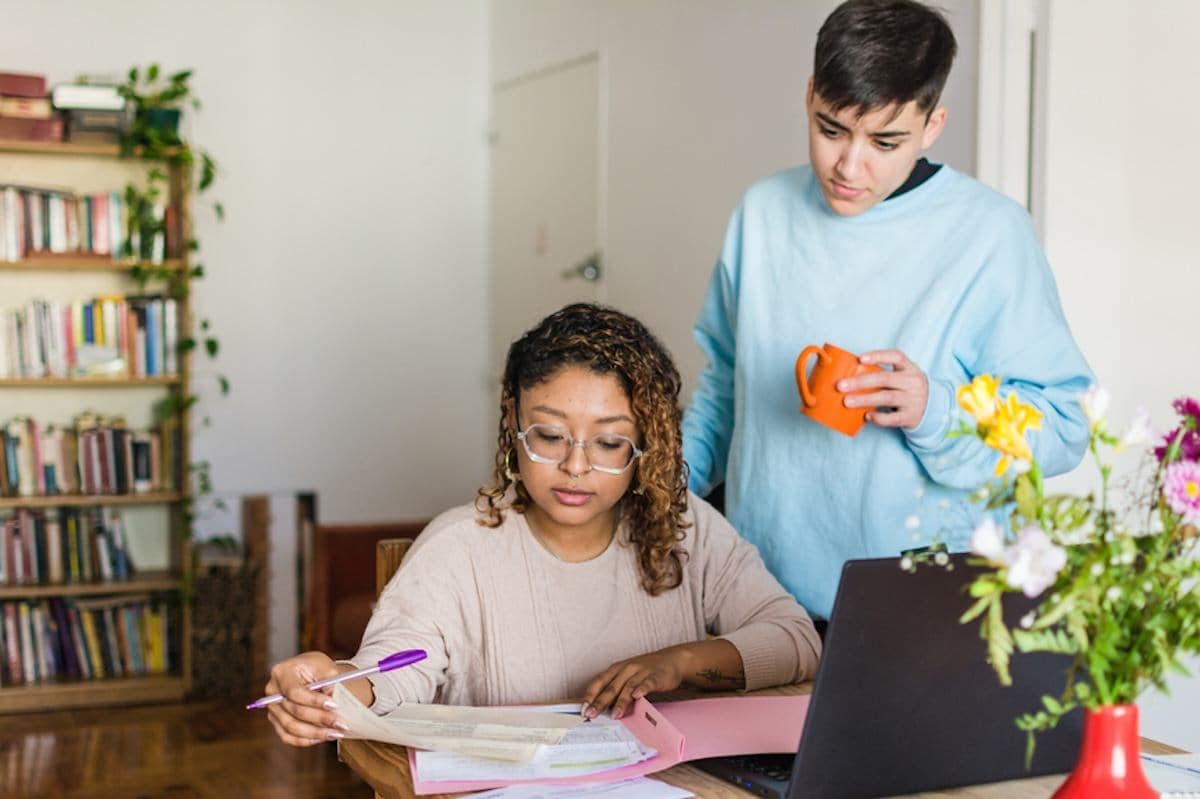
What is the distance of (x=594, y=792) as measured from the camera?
49.7 inches

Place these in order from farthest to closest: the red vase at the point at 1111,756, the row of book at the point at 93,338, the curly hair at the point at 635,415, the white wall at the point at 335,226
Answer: the white wall at the point at 335,226 < the row of book at the point at 93,338 < the curly hair at the point at 635,415 < the red vase at the point at 1111,756

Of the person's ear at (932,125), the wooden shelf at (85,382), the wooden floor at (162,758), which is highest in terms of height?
the person's ear at (932,125)

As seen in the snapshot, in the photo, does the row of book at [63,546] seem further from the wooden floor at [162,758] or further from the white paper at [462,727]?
the white paper at [462,727]

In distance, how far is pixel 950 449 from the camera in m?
1.70

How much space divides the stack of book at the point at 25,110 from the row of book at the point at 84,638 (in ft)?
5.24

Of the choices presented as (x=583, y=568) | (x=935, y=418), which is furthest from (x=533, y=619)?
(x=935, y=418)

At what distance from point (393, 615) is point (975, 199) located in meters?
0.91

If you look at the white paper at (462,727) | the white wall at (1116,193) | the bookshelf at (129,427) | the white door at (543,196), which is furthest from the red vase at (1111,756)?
the bookshelf at (129,427)

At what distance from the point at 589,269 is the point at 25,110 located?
1973 millimetres

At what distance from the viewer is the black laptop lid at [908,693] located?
3.74ft

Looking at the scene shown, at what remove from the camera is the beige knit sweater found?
64.2 inches

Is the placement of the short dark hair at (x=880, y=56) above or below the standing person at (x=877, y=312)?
above

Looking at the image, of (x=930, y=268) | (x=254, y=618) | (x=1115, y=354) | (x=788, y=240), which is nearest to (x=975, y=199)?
(x=930, y=268)

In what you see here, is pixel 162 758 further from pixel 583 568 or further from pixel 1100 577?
pixel 1100 577
